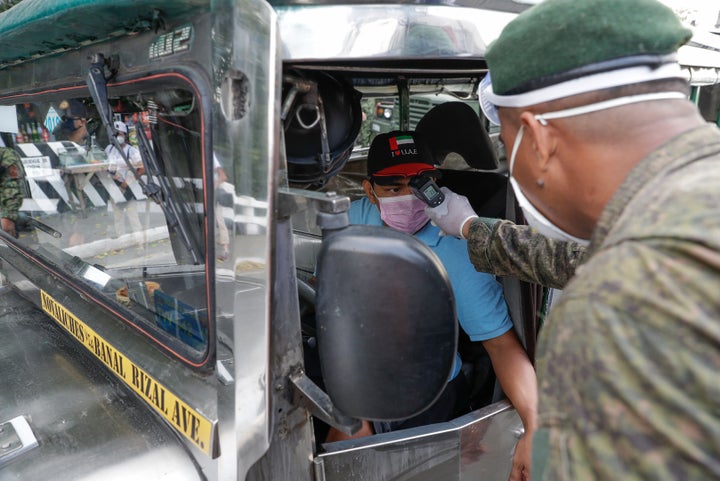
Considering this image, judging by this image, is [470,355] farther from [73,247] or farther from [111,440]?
[73,247]

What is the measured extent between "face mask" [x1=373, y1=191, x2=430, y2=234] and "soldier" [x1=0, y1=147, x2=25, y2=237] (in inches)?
61.1

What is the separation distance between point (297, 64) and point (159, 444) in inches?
40.4

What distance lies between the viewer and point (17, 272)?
2.10 meters

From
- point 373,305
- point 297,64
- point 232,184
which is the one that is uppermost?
point 297,64

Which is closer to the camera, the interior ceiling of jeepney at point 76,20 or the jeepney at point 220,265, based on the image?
the jeepney at point 220,265

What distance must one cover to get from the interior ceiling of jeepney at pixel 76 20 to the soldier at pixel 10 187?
2.22ft

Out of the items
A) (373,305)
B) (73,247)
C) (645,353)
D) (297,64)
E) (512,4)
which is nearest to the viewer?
(645,353)

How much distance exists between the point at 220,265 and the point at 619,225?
784 millimetres

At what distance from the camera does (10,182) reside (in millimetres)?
2123

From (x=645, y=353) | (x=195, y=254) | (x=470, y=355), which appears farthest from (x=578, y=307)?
(x=470, y=355)

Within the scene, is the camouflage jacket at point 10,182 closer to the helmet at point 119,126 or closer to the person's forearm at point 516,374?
the helmet at point 119,126

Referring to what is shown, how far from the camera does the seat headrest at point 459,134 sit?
7.52 ft

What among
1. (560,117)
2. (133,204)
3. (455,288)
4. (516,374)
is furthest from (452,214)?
(133,204)

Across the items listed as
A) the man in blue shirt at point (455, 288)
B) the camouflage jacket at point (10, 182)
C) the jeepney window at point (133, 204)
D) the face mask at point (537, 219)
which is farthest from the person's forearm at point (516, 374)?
the camouflage jacket at point (10, 182)
